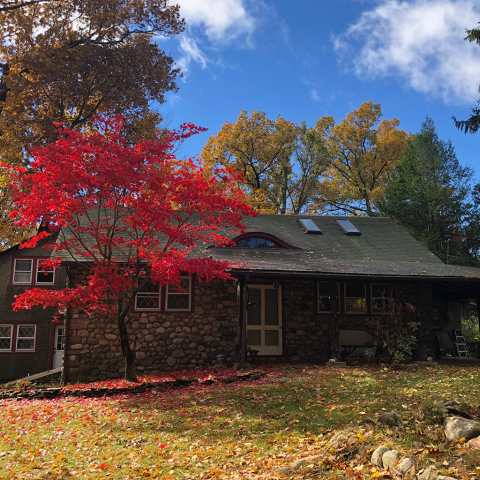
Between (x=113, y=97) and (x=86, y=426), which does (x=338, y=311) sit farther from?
(x=113, y=97)

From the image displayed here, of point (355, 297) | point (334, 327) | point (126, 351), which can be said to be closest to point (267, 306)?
point (334, 327)

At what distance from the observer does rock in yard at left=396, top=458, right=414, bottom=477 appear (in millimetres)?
3949

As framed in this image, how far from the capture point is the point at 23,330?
1784 cm

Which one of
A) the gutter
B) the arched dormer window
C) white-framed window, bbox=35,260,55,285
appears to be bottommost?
the gutter

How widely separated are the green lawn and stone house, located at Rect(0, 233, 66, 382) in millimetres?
8402

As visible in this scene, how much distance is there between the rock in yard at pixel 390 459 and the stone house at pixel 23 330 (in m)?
15.8

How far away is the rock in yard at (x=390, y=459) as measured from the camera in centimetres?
413

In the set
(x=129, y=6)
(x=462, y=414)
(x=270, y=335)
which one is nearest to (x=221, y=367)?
(x=270, y=335)

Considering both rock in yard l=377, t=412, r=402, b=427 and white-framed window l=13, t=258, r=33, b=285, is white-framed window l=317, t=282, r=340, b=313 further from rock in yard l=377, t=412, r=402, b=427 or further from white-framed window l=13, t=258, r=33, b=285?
white-framed window l=13, t=258, r=33, b=285

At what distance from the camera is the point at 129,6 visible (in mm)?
19656

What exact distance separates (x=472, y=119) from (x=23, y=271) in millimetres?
17564

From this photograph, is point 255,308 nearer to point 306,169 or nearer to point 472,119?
point 472,119

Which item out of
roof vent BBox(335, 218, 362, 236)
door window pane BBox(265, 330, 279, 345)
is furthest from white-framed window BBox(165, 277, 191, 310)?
roof vent BBox(335, 218, 362, 236)

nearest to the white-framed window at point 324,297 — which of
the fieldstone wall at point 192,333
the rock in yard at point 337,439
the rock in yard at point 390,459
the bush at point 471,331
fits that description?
the fieldstone wall at point 192,333
